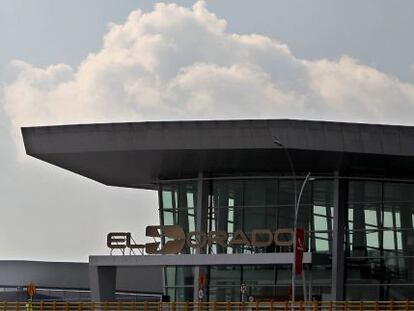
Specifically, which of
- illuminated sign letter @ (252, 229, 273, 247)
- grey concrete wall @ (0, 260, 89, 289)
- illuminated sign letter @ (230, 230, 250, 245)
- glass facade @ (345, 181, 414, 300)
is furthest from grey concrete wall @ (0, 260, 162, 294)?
glass facade @ (345, 181, 414, 300)

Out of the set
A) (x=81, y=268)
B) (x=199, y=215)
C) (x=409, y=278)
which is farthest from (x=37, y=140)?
(x=81, y=268)

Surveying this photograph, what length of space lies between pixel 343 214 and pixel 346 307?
36.8ft

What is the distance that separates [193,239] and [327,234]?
8.11 metres

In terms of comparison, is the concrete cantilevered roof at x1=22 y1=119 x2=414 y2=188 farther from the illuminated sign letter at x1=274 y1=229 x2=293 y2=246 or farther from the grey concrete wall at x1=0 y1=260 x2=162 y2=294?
the grey concrete wall at x1=0 y1=260 x2=162 y2=294

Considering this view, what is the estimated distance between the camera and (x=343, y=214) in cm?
6712


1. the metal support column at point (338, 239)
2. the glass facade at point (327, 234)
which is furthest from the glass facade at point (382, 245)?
the metal support column at point (338, 239)

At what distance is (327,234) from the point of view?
67.4m

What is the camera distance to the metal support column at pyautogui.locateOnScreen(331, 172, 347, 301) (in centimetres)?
6612

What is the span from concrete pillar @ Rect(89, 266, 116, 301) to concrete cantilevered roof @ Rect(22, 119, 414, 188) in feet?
21.1

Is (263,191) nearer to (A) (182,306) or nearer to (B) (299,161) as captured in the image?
(B) (299,161)

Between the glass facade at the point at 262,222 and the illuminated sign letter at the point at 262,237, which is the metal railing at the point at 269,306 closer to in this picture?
the glass facade at the point at 262,222

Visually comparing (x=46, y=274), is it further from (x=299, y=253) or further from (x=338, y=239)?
(x=299, y=253)

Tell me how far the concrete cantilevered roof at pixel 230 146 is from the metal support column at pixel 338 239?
3.86ft

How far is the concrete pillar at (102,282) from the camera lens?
67750 mm
